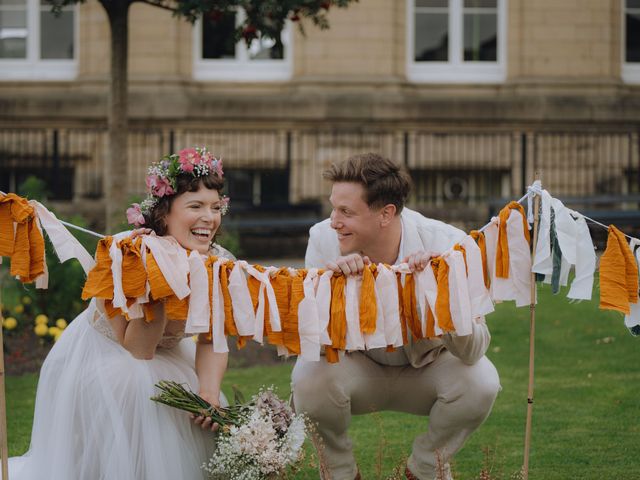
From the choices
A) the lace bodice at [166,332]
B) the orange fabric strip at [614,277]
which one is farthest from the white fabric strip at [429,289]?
the lace bodice at [166,332]

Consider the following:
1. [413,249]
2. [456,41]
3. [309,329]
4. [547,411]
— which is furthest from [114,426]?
[456,41]

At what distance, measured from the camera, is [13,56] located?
18047 mm

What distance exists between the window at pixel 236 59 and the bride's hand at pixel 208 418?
1289 cm

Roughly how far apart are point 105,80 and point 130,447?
509 inches

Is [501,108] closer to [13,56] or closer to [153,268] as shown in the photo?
[13,56]

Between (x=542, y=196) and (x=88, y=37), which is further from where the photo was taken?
(x=88, y=37)

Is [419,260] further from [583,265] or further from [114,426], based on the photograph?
[114,426]

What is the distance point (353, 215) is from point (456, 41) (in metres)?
13.3

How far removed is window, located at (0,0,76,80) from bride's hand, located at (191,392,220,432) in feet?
44.4

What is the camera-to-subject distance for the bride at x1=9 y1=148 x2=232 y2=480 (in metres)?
4.88

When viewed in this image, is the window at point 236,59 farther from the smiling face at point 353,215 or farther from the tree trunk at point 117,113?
the smiling face at point 353,215

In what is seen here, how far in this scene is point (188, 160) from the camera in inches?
199

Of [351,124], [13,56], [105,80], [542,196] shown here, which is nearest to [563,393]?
[542,196]

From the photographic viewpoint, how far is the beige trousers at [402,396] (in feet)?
17.3
